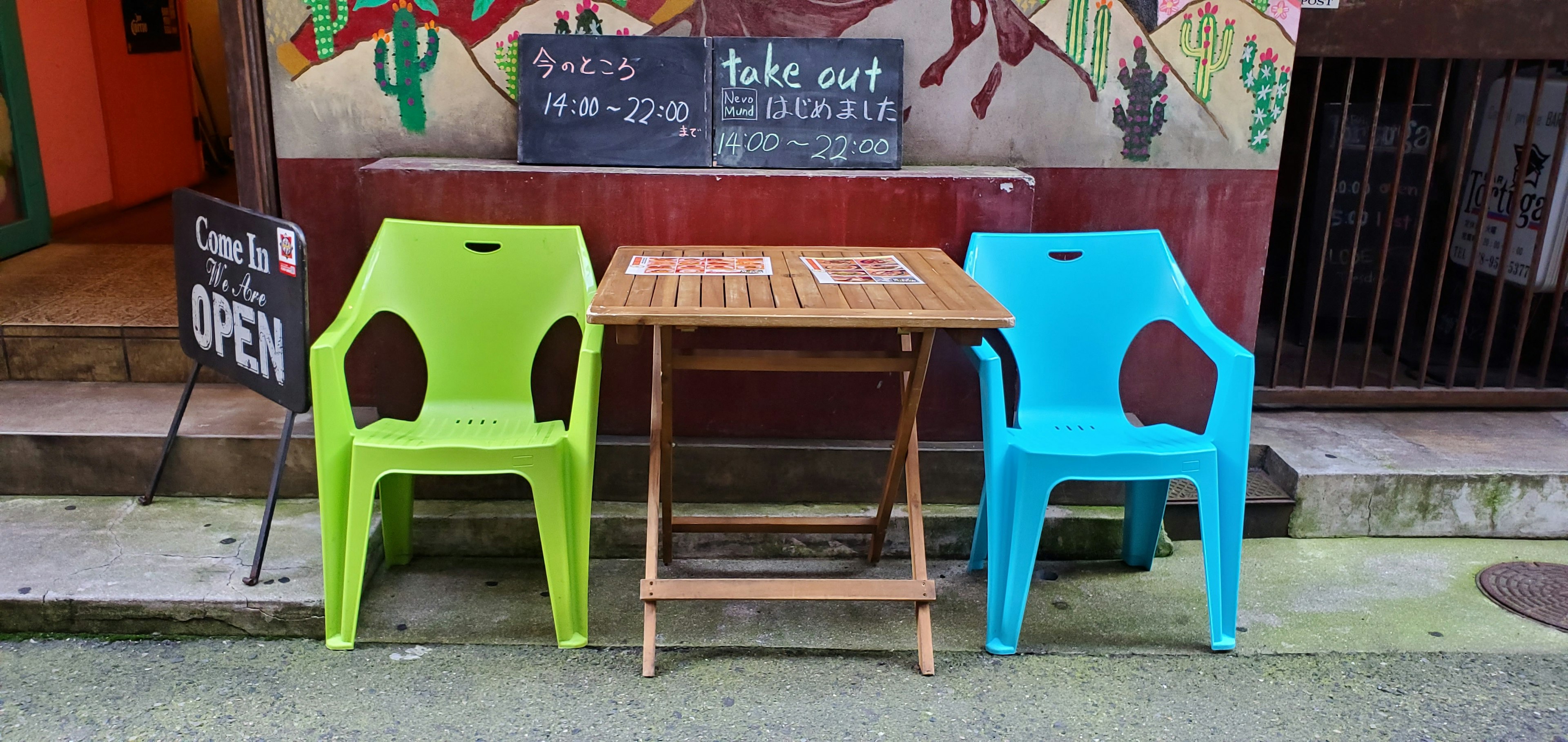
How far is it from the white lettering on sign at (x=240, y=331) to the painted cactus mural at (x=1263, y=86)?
340cm

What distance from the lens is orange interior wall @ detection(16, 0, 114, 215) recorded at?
6375 millimetres

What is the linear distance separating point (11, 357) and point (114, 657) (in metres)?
1.95

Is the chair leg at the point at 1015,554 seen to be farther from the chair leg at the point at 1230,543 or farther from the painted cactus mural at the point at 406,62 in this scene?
the painted cactus mural at the point at 406,62

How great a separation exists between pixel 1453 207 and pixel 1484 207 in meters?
0.28

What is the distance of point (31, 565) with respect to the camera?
3484 mm

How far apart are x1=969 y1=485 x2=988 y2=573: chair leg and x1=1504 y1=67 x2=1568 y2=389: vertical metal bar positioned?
8.87ft

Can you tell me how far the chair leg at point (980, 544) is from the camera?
12.5 feet

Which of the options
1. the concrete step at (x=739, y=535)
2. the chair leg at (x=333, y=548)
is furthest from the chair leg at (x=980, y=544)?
the chair leg at (x=333, y=548)

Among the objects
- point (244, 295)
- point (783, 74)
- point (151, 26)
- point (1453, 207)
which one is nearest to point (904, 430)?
point (783, 74)

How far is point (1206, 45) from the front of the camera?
404 cm

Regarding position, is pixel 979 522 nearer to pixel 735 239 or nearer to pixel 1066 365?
pixel 1066 365

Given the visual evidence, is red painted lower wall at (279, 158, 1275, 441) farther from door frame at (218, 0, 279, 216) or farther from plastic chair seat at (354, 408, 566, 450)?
plastic chair seat at (354, 408, 566, 450)

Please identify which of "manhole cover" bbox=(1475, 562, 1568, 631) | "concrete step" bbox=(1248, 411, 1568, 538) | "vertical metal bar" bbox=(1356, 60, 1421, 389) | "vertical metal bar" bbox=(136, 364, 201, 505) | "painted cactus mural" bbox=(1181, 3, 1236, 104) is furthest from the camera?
"vertical metal bar" bbox=(1356, 60, 1421, 389)

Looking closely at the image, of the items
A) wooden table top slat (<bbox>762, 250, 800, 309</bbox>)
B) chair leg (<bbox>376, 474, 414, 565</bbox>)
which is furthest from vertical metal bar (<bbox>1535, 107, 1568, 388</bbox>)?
chair leg (<bbox>376, 474, 414, 565</bbox>)
